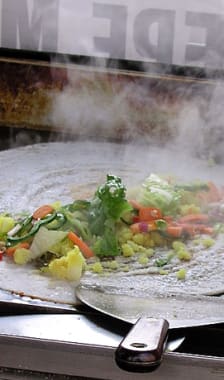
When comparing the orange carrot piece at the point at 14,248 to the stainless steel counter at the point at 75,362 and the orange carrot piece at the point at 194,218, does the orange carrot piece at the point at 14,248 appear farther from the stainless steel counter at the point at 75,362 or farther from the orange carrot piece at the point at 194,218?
the stainless steel counter at the point at 75,362

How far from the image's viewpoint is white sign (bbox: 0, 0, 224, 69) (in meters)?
3.61

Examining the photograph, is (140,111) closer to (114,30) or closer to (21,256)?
(114,30)

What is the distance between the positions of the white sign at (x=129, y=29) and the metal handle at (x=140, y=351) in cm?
249

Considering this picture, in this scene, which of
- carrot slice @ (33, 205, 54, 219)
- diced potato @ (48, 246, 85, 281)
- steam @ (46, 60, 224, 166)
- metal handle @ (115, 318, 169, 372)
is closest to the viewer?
metal handle @ (115, 318, 169, 372)

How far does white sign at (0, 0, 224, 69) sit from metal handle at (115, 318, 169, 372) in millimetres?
2486

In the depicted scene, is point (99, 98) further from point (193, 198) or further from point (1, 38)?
point (193, 198)

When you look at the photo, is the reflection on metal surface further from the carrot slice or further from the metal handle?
the carrot slice

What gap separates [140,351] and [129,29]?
2.64m

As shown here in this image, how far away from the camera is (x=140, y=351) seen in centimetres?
127

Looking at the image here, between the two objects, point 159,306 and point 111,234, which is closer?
point 159,306

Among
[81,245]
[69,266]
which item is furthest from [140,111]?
[69,266]

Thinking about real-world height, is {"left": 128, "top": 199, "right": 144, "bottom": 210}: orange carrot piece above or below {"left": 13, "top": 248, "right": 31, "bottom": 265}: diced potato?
above

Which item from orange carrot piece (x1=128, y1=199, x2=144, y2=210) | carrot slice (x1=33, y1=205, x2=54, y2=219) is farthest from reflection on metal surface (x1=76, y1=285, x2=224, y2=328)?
orange carrot piece (x1=128, y1=199, x2=144, y2=210)

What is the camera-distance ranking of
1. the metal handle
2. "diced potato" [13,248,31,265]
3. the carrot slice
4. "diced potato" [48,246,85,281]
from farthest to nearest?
the carrot slice < "diced potato" [13,248,31,265] < "diced potato" [48,246,85,281] < the metal handle
